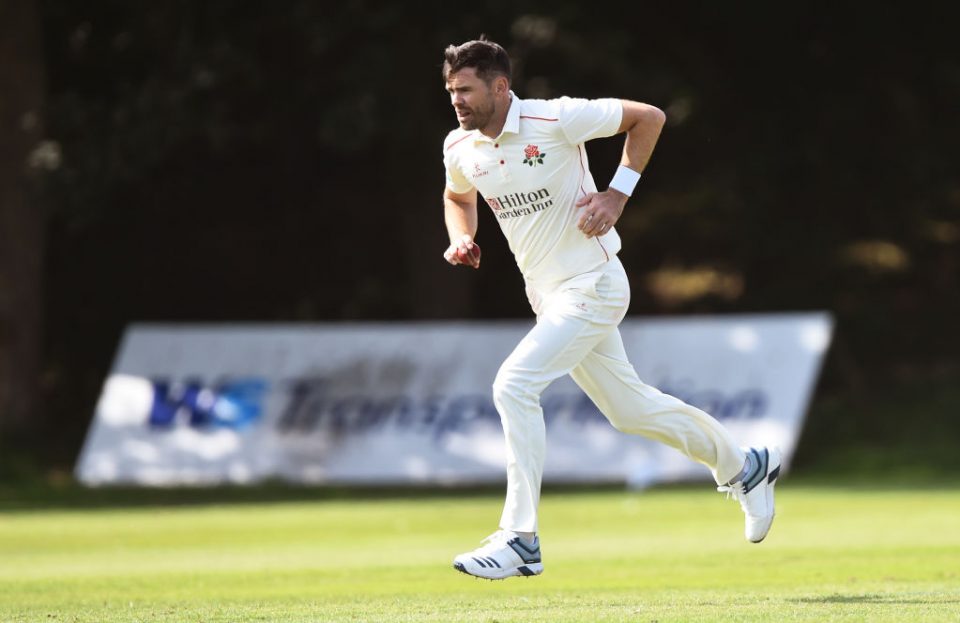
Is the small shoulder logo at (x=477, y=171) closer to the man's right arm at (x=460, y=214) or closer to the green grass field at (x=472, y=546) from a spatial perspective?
the man's right arm at (x=460, y=214)

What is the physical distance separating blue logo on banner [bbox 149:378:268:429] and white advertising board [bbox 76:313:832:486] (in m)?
0.02

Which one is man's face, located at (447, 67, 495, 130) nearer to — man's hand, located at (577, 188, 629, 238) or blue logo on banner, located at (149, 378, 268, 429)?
man's hand, located at (577, 188, 629, 238)

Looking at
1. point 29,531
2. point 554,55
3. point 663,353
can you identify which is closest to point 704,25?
point 554,55

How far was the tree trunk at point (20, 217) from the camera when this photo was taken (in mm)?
20609

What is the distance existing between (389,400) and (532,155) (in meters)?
12.8

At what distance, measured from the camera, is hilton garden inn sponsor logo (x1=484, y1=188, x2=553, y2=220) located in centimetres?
723

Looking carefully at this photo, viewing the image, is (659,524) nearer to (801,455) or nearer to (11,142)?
(801,455)

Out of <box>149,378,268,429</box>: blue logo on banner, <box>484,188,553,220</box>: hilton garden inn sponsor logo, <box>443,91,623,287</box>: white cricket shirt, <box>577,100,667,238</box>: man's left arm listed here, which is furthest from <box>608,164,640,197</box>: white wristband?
<box>149,378,268,429</box>: blue logo on banner

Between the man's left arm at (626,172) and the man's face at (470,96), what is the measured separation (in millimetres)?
565

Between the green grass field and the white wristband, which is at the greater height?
the white wristband

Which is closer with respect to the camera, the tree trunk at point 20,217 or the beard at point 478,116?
the beard at point 478,116

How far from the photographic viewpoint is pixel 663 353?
19.4 metres

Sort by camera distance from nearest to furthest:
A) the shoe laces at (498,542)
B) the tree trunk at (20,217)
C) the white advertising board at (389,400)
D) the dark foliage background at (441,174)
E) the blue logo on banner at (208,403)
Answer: the shoe laces at (498,542)
the white advertising board at (389,400)
the blue logo on banner at (208,403)
the dark foliage background at (441,174)
the tree trunk at (20,217)

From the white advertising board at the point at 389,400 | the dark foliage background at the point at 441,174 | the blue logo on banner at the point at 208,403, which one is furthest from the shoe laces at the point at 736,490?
the blue logo on banner at the point at 208,403
